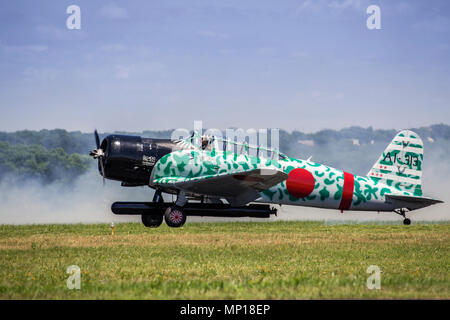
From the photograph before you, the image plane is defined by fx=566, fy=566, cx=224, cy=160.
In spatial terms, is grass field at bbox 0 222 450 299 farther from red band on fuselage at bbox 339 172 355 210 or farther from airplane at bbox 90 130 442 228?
red band on fuselage at bbox 339 172 355 210

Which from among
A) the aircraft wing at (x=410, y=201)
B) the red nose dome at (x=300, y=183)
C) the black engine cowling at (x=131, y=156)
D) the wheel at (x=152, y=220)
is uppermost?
the black engine cowling at (x=131, y=156)

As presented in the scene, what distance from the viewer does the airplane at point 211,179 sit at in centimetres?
1905

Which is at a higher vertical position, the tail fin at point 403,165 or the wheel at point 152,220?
the tail fin at point 403,165

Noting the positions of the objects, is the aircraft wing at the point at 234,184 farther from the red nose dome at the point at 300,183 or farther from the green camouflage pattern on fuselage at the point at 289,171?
the red nose dome at the point at 300,183

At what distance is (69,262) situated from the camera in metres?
11.9

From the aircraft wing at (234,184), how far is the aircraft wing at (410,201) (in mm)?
5387

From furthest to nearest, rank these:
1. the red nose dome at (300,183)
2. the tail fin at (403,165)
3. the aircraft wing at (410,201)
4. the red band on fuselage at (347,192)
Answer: the tail fin at (403,165), the aircraft wing at (410,201), the red band on fuselage at (347,192), the red nose dome at (300,183)

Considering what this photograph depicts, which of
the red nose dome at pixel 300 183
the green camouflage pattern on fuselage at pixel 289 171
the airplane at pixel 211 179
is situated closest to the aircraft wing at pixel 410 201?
the green camouflage pattern on fuselage at pixel 289 171

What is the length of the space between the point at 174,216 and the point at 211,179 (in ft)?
6.27

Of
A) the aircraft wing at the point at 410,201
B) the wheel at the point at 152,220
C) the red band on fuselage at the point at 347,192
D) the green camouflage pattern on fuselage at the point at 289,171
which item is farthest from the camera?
the aircraft wing at the point at 410,201

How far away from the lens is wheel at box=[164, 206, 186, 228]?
62.7ft

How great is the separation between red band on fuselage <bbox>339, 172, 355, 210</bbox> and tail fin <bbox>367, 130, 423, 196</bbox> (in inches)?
48.8

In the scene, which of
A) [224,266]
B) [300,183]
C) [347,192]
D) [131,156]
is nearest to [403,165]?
[347,192]

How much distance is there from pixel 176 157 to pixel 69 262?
7964 mm
